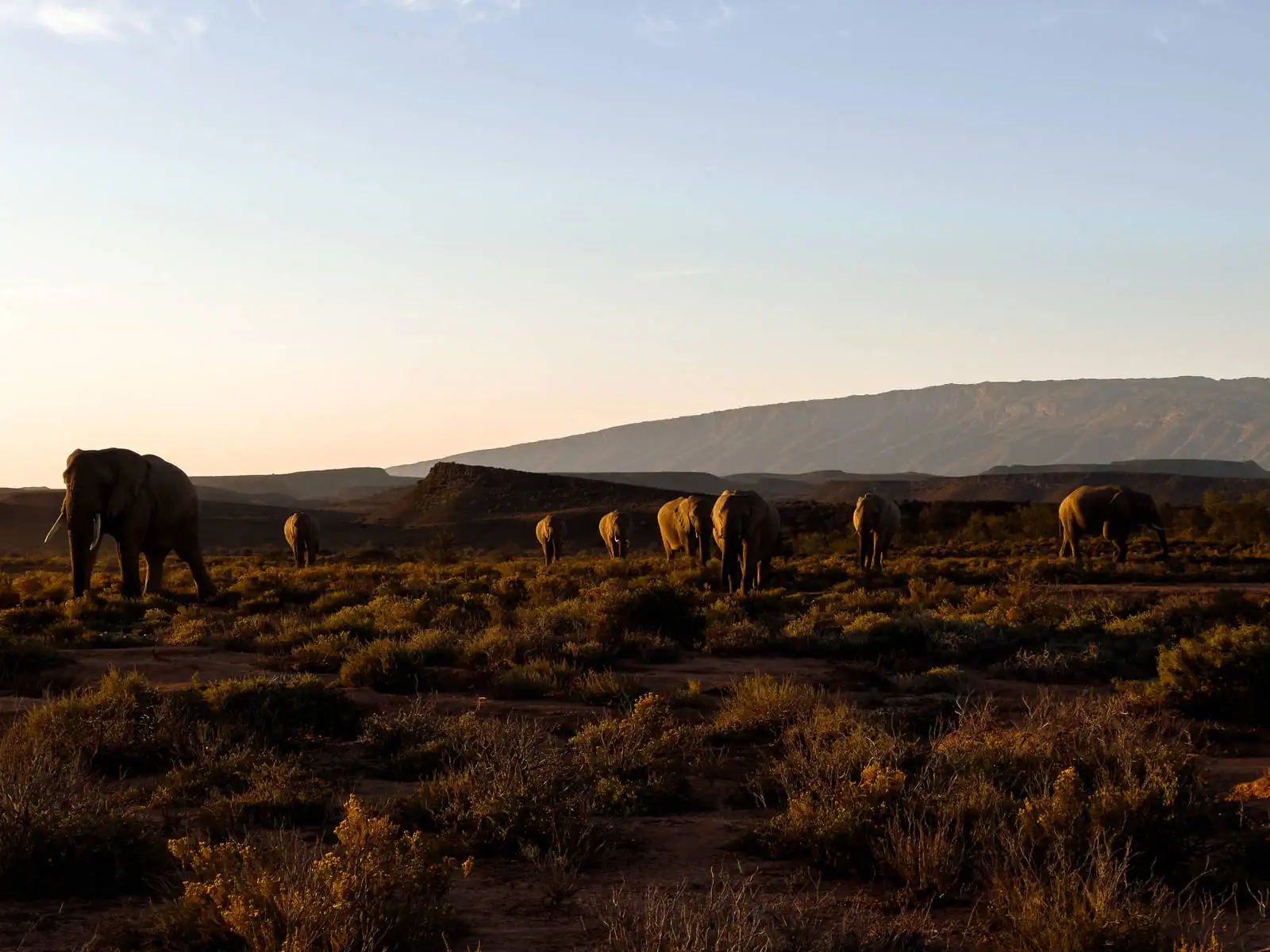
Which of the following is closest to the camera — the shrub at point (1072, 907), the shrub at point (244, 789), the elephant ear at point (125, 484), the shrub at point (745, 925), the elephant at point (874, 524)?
the shrub at point (745, 925)

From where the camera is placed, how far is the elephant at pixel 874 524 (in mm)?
30484

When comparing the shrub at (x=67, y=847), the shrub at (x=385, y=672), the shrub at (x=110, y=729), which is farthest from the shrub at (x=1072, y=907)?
the shrub at (x=385, y=672)

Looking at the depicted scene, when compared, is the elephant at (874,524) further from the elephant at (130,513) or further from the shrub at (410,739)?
the shrub at (410,739)

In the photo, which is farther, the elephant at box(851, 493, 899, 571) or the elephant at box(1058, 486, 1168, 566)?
the elephant at box(851, 493, 899, 571)

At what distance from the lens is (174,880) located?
18.5ft

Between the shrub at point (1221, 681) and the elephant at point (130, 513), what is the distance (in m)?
15.8

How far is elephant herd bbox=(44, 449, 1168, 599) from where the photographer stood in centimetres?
1802

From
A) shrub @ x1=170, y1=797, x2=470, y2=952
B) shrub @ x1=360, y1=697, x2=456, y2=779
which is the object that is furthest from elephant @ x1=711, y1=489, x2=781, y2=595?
shrub @ x1=170, y1=797, x2=470, y2=952

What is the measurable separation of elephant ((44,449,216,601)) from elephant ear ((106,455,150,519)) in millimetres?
13

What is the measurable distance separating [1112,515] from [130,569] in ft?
81.0

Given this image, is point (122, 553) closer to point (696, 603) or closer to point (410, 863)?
point (696, 603)

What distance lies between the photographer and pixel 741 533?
2134cm

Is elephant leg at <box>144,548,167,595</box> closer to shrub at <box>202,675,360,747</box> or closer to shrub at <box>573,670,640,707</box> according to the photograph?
shrub at <box>202,675,360,747</box>

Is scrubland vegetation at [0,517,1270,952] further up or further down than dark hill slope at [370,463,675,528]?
further down
